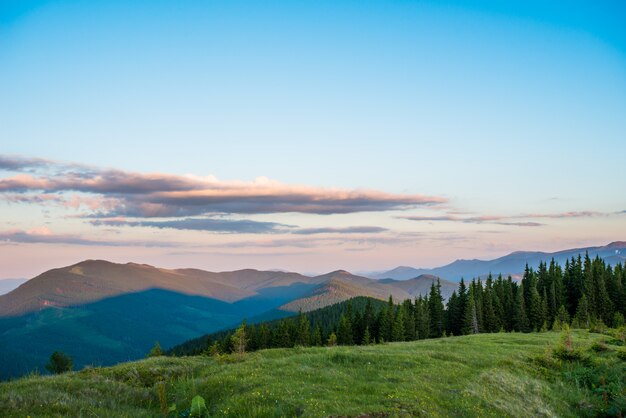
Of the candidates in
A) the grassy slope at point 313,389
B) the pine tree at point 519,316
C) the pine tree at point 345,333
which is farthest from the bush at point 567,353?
the pine tree at point 519,316

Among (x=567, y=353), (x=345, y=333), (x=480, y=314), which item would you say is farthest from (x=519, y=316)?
(x=567, y=353)

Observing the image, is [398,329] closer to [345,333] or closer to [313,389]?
[345,333]

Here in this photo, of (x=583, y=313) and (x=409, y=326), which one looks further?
(x=409, y=326)

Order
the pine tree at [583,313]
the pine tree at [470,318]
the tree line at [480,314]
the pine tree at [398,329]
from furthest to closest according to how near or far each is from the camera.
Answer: the tree line at [480,314], the pine tree at [470,318], the pine tree at [398,329], the pine tree at [583,313]

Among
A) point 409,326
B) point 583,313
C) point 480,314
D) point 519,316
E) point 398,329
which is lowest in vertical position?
point 409,326

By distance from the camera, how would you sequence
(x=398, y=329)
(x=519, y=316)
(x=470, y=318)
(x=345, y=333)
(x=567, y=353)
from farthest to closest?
(x=345, y=333)
(x=519, y=316)
(x=470, y=318)
(x=398, y=329)
(x=567, y=353)

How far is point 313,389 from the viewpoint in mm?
19156

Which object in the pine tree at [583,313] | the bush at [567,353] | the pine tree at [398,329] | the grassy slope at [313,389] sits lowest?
the pine tree at [398,329]

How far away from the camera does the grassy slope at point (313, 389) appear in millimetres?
16438

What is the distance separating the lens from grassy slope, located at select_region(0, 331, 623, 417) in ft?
53.9

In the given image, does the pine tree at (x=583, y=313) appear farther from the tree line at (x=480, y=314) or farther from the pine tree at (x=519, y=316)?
the pine tree at (x=519, y=316)

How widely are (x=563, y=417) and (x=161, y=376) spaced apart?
21.2 meters

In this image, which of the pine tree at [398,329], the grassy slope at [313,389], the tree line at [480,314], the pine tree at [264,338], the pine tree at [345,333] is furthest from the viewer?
the pine tree at [345,333]

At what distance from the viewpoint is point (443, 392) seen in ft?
66.9
